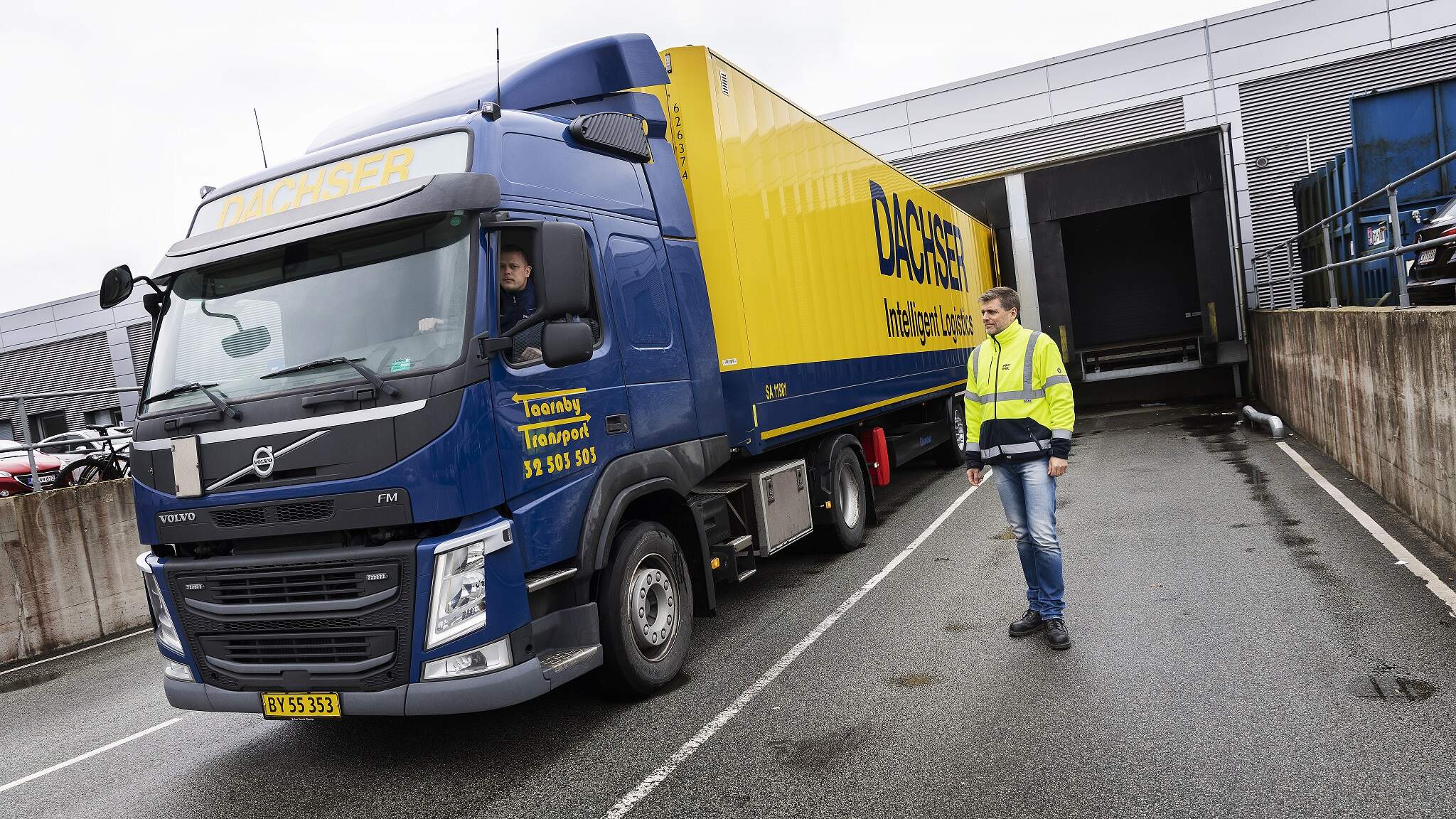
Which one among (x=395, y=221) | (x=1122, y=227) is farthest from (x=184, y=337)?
(x=1122, y=227)

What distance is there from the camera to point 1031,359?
17.2ft

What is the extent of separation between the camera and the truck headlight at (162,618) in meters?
4.47

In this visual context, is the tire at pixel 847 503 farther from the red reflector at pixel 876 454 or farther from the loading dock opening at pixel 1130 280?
the loading dock opening at pixel 1130 280

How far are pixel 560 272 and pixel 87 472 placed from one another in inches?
345

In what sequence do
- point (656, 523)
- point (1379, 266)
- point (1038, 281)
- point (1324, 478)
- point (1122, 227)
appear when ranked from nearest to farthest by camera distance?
point (656, 523), point (1324, 478), point (1379, 266), point (1038, 281), point (1122, 227)

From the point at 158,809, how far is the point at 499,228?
298 cm

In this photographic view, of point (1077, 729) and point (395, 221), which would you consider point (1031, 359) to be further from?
point (395, 221)

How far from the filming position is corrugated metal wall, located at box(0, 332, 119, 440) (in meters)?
30.0

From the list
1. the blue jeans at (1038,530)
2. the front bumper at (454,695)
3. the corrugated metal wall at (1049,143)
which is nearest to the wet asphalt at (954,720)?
the blue jeans at (1038,530)

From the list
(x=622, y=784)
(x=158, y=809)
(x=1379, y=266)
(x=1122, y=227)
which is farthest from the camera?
(x=1122, y=227)

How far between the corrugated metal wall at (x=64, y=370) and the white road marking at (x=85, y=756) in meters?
26.9

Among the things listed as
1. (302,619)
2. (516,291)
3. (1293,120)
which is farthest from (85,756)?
(1293,120)

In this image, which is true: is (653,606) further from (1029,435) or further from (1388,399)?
(1388,399)

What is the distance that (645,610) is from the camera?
4.97 meters
